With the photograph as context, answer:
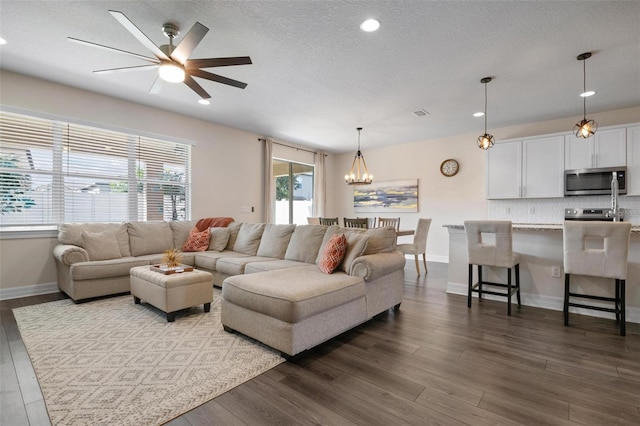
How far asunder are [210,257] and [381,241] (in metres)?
2.48

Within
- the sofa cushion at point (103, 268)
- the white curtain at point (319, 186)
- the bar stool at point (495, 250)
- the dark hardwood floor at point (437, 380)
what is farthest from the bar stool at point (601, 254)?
the white curtain at point (319, 186)

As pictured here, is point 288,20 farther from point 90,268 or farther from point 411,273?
point 411,273

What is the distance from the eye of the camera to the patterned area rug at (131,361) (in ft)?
5.41

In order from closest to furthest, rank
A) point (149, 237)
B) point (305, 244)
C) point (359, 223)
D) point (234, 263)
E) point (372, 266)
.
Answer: point (372, 266)
point (305, 244)
point (234, 263)
point (149, 237)
point (359, 223)

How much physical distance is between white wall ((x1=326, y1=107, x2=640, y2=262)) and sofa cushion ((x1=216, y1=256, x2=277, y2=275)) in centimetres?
430

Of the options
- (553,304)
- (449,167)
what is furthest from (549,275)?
(449,167)

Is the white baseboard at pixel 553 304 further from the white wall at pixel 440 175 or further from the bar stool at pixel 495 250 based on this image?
the white wall at pixel 440 175

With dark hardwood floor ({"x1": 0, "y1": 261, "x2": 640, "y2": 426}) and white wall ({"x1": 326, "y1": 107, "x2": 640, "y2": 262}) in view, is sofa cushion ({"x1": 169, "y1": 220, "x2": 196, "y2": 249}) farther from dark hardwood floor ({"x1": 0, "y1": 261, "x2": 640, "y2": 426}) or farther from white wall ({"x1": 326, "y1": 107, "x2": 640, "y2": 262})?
white wall ({"x1": 326, "y1": 107, "x2": 640, "y2": 262})

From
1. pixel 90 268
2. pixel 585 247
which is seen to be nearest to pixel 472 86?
pixel 585 247

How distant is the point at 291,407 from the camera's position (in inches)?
65.1

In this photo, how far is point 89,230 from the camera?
4020 mm

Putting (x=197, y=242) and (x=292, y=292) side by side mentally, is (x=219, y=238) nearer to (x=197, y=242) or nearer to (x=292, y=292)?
(x=197, y=242)

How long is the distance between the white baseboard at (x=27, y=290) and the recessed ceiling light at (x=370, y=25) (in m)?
4.97

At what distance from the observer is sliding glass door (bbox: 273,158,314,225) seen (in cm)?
733
